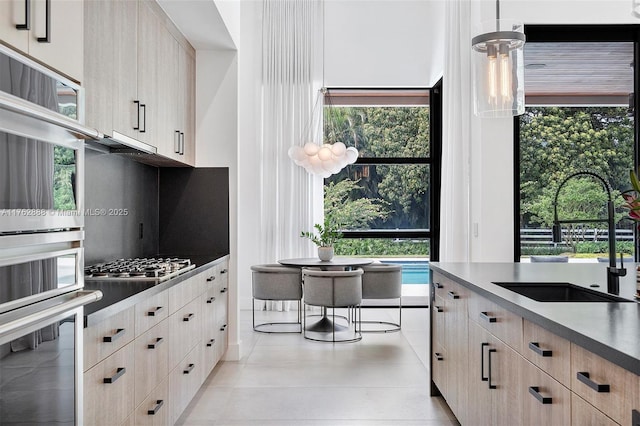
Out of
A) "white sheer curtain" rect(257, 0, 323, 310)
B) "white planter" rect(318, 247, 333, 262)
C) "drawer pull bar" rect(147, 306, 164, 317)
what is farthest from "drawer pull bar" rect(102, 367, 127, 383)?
"white sheer curtain" rect(257, 0, 323, 310)

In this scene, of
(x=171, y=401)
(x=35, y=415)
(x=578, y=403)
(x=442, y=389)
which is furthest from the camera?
(x=442, y=389)

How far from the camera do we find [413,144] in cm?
795

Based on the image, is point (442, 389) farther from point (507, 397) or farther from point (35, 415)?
point (35, 415)

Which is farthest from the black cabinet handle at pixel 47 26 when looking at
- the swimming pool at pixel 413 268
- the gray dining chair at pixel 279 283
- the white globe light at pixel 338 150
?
the swimming pool at pixel 413 268

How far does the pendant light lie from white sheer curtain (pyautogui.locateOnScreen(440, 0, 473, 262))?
2.83m

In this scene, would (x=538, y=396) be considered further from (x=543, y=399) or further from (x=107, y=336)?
(x=107, y=336)

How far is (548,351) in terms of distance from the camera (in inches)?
70.6

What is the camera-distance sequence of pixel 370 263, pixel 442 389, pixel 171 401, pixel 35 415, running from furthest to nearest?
pixel 370 263
pixel 442 389
pixel 171 401
pixel 35 415

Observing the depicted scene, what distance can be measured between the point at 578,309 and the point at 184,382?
2.23m

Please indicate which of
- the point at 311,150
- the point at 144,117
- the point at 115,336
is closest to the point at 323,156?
the point at 311,150

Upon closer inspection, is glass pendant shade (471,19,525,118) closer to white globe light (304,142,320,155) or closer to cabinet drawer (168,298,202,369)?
cabinet drawer (168,298,202,369)

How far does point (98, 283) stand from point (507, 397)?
74.1 inches

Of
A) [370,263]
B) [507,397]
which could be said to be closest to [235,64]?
[370,263]

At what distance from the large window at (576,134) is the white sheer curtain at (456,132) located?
2.02 feet
